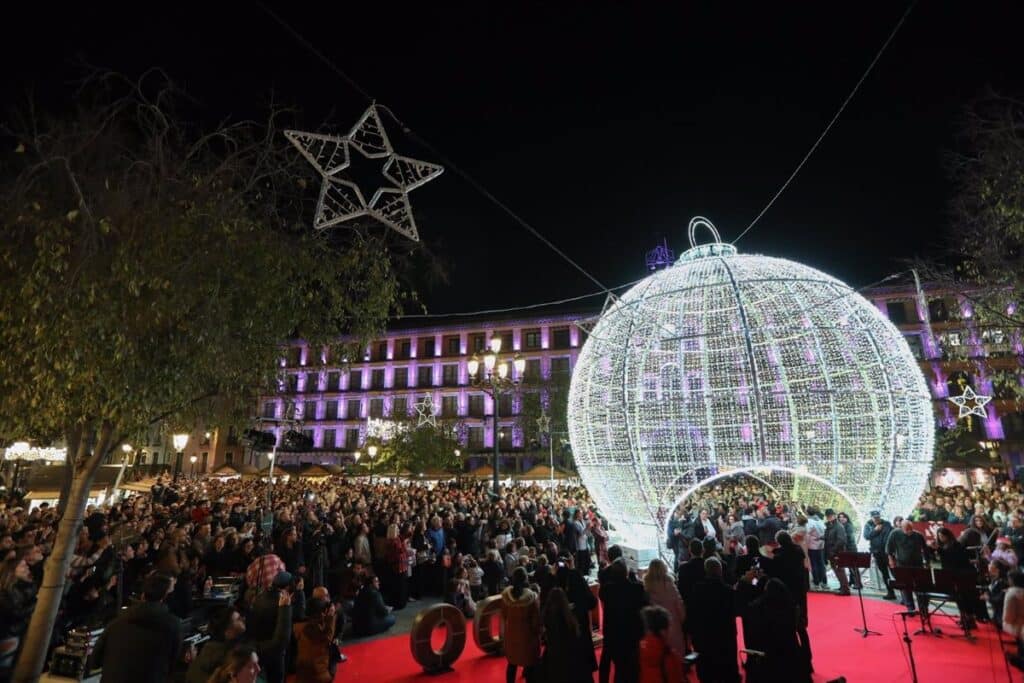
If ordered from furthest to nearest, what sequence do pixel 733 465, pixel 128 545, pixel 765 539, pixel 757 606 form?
pixel 733 465 < pixel 765 539 < pixel 128 545 < pixel 757 606

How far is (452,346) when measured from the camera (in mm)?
54031

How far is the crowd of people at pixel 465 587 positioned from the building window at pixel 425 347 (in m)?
42.0

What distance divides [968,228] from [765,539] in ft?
20.1

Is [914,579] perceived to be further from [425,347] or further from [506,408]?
[425,347]

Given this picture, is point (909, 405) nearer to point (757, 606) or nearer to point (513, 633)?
point (757, 606)

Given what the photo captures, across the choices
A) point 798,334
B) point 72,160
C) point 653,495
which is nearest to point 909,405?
point 798,334

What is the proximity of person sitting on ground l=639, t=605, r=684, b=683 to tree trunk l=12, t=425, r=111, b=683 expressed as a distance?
5.64 m

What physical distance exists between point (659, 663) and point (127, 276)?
17.8 feet

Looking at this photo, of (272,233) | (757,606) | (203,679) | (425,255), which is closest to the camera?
(203,679)

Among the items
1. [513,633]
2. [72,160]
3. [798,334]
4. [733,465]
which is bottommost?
[513,633]

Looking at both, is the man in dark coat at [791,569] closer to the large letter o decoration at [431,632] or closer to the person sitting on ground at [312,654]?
the large letter o decoration at [431,632]

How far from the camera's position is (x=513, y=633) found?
5387 millimetres

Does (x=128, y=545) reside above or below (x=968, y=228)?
below

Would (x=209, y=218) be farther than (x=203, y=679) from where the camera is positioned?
Yes
